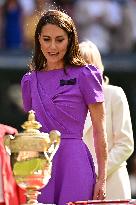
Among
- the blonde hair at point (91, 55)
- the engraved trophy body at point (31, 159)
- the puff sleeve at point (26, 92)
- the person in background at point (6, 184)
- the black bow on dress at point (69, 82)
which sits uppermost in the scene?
the blonde hair at point (91, 55)

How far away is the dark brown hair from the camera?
17.6ft

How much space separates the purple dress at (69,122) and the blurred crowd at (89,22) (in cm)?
847

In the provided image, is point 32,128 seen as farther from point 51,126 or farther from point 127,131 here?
point 127,131

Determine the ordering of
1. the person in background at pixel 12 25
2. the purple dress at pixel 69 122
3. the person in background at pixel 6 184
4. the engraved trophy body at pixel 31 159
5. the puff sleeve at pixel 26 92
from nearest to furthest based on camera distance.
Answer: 1. the engraved trophy body at pixel 31 159
2. the purple dress at pixel 69 122
3. the puff sleeve at pixel 26 92
4. the person in background at pixel 6 184
5. the person in background at pixel 12 25

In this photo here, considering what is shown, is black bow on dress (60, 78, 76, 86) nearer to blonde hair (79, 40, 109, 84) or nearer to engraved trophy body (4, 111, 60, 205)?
engraved trophy body (4, 111, 60, 205)

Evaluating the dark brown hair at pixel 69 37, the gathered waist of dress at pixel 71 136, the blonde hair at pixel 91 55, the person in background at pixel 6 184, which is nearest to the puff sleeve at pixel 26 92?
the dark brown hair at pixel 69 37

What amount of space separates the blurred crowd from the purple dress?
8.47 metres

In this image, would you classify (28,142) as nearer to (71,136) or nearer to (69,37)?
(71,136)

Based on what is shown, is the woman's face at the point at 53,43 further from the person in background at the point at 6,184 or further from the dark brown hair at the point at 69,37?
the person in background at the point at 6,184

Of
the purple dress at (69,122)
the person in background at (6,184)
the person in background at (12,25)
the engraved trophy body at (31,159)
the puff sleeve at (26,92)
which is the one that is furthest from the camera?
A: the person in background at (12,25)

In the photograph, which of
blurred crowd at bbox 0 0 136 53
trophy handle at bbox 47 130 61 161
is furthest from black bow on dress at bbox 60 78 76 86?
blurred crowd at bbox 0 0 136 53

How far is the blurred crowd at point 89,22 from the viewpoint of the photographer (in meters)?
14.0

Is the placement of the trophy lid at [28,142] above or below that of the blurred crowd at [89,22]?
below

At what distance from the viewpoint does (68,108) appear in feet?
17.6
